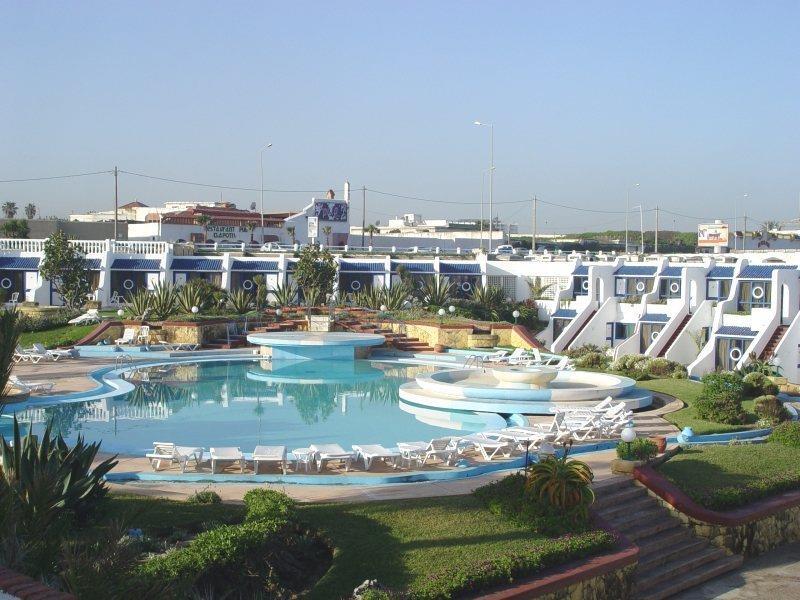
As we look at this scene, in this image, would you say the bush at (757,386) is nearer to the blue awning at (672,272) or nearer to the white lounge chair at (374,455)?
the white lounge chair at (374,455)

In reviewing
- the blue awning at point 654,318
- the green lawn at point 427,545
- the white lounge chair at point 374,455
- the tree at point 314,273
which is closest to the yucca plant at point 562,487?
the green lawn at point 427,545

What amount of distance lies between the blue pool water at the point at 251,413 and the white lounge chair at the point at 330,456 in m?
2.36

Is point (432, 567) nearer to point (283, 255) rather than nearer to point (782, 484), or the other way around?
point (782, 484)

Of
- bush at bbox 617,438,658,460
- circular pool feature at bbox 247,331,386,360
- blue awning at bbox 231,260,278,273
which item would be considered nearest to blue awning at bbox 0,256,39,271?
blue awning at bbox 231,260,278,273

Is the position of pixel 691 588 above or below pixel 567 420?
below

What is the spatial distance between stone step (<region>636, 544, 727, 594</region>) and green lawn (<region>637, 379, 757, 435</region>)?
5875 mm

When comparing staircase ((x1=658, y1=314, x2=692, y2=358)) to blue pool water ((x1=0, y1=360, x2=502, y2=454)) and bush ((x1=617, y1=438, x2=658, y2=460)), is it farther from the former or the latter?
bush ((x1=617, y1=438, x2=658, y2=460))

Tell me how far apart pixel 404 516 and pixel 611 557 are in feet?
9.21

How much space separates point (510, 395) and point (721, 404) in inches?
208

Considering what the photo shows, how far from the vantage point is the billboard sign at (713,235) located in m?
76.1

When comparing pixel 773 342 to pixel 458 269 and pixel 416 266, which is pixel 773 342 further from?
pixel 416 266

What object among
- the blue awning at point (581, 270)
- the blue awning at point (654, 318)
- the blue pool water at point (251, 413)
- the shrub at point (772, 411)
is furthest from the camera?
the blue awning at point (581, 270)

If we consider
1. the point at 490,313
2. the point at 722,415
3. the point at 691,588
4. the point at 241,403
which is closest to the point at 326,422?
the point at 241,403

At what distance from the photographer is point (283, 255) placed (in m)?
47.0
